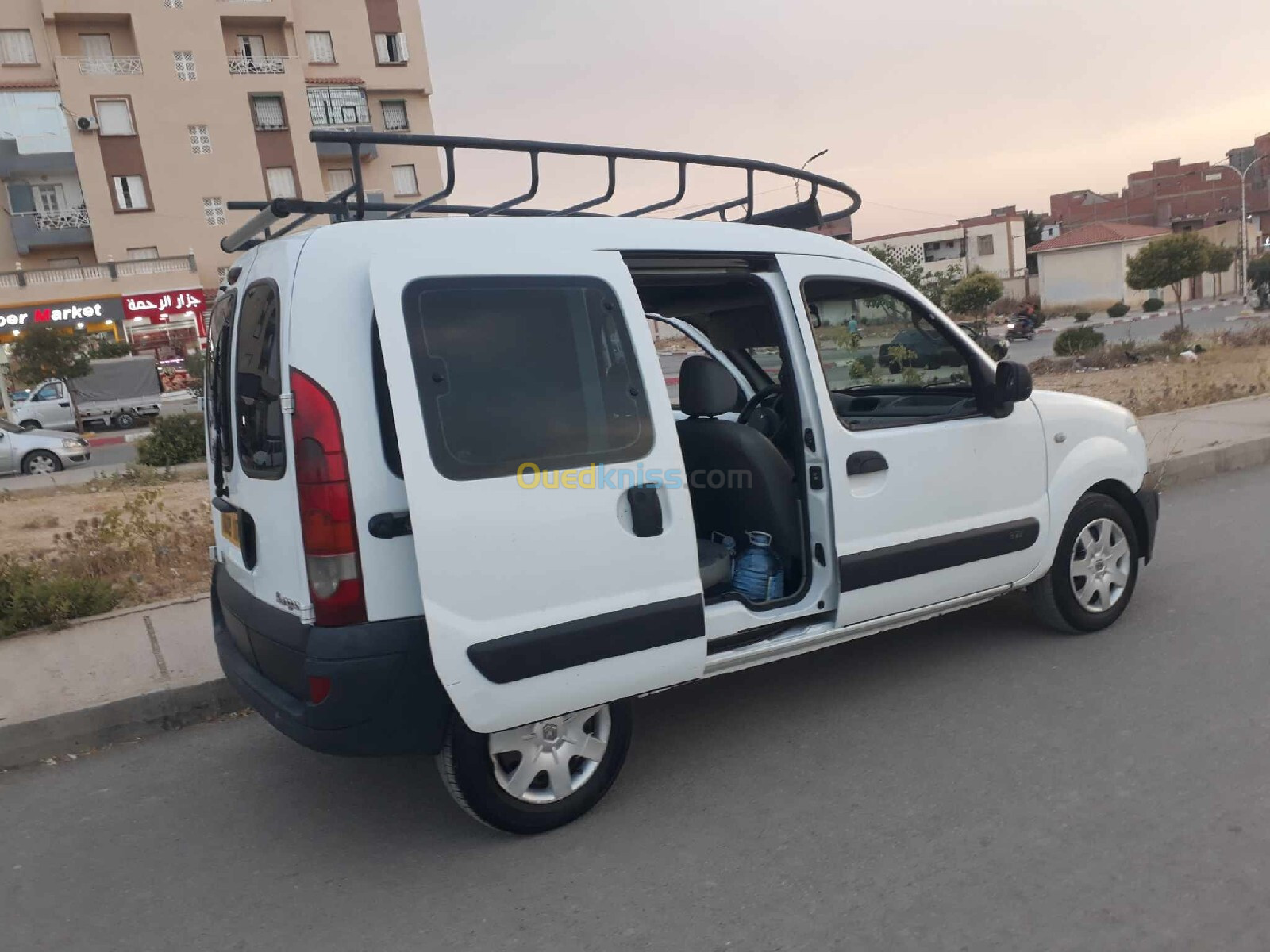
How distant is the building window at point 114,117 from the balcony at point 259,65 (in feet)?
14.0

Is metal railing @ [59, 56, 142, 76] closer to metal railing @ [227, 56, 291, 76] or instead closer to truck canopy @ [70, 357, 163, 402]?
metal railing @ [227, 56, 291, 76]

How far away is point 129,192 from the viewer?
3700 centimetres

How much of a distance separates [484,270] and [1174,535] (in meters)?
5.42

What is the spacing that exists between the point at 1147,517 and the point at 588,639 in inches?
126

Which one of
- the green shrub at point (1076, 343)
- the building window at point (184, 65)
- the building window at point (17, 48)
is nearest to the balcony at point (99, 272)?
the building window at point (184, 65)

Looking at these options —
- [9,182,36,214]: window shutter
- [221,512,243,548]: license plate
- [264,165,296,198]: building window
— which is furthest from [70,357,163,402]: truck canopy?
[221,512,243,548]: license plate

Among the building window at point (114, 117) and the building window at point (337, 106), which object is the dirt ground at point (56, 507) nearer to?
the building window at point (114, 117)

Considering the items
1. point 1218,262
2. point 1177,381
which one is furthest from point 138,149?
point 1218,262

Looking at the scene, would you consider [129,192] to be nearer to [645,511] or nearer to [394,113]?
[394,113]

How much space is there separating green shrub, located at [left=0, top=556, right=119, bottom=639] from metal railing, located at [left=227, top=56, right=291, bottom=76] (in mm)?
37356

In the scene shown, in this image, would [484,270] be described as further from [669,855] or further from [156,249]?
[156,249]

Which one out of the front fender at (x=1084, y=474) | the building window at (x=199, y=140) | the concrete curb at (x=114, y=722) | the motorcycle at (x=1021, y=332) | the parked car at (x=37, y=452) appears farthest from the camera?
the building window at (x=199, y=140)

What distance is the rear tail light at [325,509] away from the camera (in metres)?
2.86

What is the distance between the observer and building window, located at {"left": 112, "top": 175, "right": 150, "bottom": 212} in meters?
36.8
